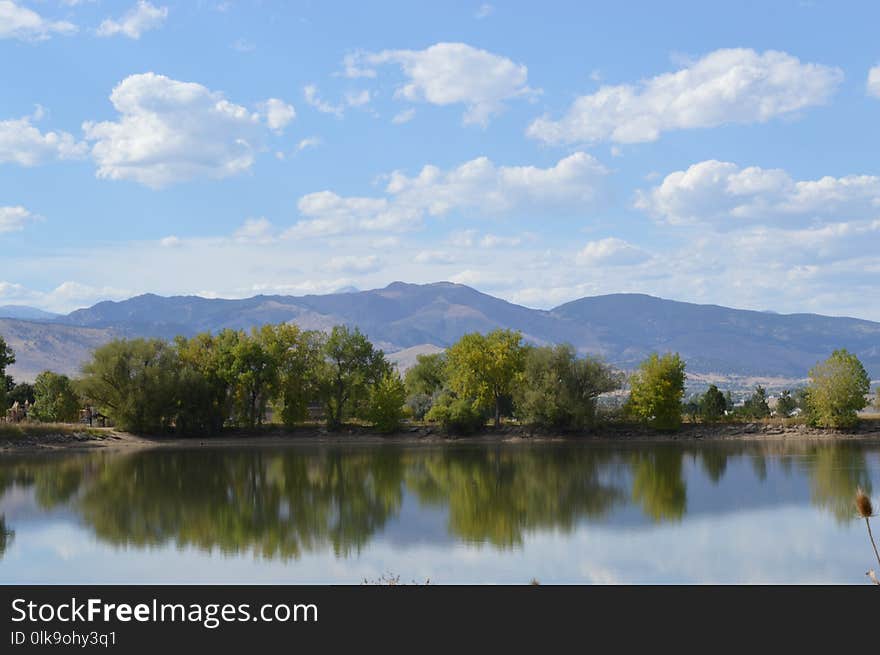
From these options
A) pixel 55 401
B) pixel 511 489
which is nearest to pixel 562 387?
pixel 511 489

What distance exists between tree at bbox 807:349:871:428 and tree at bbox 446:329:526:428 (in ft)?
78.0

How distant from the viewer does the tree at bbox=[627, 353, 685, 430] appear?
74.1 meters

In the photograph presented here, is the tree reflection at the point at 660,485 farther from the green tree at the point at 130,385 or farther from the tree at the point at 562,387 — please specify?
the green tree at the point at 130,385

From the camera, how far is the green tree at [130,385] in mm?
70938

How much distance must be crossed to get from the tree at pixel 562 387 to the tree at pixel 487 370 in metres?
1.91

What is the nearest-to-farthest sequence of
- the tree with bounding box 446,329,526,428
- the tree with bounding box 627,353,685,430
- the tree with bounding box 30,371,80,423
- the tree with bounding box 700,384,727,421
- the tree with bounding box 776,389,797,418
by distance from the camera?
the tree with bounding box 627,353,685,430, the tree with bounding box 446,329,526,428, the tree with bounding box 30,371,80,423, the tree with bounding box 700,384,727,421, the tree with bounding box 776,389,797,418

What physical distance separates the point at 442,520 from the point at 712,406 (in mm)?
53964

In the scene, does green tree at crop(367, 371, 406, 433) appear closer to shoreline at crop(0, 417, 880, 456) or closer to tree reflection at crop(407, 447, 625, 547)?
shoreline at crop(0, 417, 880, 456)

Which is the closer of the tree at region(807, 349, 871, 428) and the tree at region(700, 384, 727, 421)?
the tree at region(807, 349, 871, 428)

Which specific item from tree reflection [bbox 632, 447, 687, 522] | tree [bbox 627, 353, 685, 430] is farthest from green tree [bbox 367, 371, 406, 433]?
tree reflection [bbox 632, 447, 687, 522]

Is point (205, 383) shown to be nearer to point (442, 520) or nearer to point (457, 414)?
point (457, 414)
